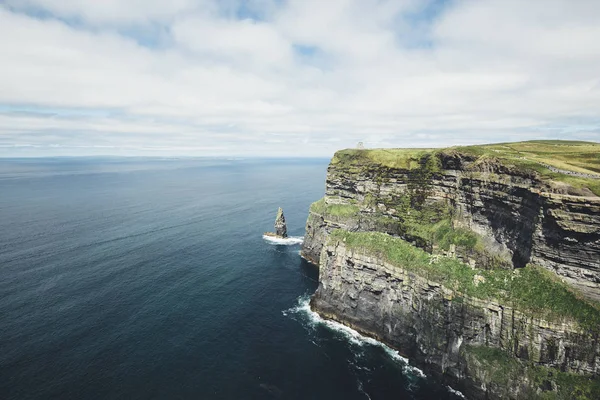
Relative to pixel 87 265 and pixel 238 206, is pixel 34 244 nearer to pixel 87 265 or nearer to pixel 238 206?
pixel 87 265

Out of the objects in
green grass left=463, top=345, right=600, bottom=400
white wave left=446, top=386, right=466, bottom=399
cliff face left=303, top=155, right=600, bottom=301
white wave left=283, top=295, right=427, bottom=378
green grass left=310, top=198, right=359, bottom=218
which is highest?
A: cliff face left=303, top=155, right=600, bottom=301

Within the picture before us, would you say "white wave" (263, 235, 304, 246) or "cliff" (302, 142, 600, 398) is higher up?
"cliff" (302, 142, 600, 398)

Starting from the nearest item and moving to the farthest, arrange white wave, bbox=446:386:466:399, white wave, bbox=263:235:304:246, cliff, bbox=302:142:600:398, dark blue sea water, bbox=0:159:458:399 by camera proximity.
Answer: cliff, bbox=302:142:600:398, white wave, bbox=446:386:466:399, dark blue sea water, bbox=0:159:458:399, white wave, bbox=263:235:304:246

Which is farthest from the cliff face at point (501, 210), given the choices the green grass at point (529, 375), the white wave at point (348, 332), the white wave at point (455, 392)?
the white wave at point (348, 332)

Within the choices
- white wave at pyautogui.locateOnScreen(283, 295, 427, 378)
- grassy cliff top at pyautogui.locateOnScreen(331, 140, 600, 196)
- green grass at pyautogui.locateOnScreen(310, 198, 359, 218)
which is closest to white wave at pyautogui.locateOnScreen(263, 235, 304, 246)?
green grass at pyautogui.locateOnScreen(310, 198, 359, 218)

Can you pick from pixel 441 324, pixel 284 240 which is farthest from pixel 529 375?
pixel 284 240

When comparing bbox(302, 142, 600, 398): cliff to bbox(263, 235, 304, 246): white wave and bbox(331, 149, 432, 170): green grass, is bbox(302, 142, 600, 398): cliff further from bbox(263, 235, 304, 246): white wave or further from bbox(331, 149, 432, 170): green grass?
bbox(263, 235, 304, 246): white wave

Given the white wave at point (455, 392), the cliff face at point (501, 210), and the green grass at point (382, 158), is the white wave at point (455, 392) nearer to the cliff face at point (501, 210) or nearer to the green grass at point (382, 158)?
the cliff face at point (501, 210)
